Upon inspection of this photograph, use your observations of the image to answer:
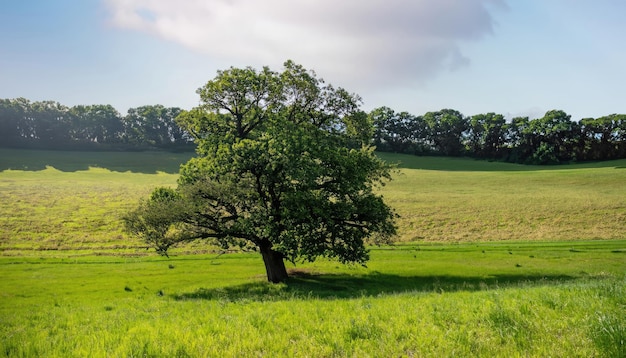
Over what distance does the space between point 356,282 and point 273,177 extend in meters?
9.00

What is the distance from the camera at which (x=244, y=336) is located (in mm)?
8320

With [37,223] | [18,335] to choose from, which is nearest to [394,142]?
[37,223]

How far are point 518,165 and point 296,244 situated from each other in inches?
4886

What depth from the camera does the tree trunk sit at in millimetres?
28547

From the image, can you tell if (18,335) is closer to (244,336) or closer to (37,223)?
(244,336)

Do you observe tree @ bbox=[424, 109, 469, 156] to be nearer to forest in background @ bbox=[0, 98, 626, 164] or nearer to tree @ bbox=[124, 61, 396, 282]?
forest in background @ bbox=[0, 98, 626, 164]

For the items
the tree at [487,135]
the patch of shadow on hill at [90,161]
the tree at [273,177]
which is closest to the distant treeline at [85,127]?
the patch of shadow on hill at [90,161]

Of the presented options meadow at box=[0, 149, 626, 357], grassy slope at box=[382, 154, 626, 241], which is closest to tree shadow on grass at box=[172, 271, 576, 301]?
meadow at box=[0, 149, 626, 357]

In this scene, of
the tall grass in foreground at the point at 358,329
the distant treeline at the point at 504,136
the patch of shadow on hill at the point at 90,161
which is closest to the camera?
the tall grass in foreground at the point at 358,329

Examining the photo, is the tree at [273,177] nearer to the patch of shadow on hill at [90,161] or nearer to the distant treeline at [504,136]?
the patch of shadow on hill at [90,161]

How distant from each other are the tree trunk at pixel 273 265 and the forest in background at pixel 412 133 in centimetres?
11191

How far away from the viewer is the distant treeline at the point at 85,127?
5428 inches

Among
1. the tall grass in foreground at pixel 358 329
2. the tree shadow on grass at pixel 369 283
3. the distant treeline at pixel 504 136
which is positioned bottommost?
the tree shadow on grass at pixel 369 283

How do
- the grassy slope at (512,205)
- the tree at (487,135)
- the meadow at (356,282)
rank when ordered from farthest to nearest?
the tree at (487,135) < the grassy slope at (512,205) < the meadow at (356,282)
